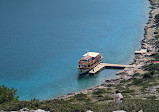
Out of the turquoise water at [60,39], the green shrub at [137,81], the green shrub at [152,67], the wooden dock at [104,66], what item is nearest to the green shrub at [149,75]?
the green shrub at [137,81]

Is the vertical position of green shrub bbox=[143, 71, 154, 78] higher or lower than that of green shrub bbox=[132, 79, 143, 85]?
higher

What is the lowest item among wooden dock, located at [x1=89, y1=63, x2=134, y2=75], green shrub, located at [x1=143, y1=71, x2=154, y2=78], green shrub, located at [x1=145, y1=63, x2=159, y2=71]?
green shrub, located at [x1=143, y1=71, x2=154, y2=78]

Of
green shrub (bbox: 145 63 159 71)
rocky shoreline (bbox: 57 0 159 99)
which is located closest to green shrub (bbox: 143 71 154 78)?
green shrub (bbox: 145 63 159 71)

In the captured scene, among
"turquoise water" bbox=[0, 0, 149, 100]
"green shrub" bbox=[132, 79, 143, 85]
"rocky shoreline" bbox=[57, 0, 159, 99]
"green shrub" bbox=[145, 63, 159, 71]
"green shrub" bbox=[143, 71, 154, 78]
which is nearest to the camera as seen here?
"green shrub" bbox=[132, 79, 143, 85]

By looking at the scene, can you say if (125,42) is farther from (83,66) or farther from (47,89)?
(47,89)

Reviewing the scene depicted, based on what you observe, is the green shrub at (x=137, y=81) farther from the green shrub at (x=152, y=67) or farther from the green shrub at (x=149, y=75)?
the green shrub at (x=152, y=67)

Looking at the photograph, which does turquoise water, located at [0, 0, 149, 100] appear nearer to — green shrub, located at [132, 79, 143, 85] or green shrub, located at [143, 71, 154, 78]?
green shrub, located at [132, 79, 143, 85]

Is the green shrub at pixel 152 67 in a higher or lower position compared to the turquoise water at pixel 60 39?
lower

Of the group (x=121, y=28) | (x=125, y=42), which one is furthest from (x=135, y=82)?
(x=121, y=28)

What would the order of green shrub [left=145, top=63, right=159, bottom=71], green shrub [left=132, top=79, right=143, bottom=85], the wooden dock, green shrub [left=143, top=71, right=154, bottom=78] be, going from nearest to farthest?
green shrub [left=132, top=79, right=143, bottom=85] → green shrub [left=143, top=71, right=154, bottom=78] → green shrub [left=145, top=63, right=159, bottom=71] → the wooden dock

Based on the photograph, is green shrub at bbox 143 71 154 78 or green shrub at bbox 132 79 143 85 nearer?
green shrub at bbox 132 79 143 85
